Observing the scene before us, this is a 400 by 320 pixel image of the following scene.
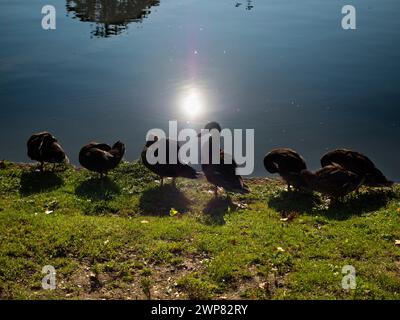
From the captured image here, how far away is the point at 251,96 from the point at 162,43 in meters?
10.5

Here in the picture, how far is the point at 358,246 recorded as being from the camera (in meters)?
12.0

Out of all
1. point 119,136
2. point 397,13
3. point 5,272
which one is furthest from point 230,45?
point 5,272

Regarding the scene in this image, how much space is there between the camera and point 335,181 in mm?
14992

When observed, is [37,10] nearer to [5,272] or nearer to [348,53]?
[348,53]

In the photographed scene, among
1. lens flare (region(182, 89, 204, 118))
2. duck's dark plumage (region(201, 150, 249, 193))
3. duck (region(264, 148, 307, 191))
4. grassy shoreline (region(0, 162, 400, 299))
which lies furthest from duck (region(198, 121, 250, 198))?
lens flare (region(182, 89, 204, 118))

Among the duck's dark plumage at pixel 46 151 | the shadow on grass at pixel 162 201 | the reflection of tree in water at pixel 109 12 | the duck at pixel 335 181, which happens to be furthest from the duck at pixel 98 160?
the reflection of tree in water at pixel 109 12

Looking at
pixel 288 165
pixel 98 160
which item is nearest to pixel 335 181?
pixel 288 165

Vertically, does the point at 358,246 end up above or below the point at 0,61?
below

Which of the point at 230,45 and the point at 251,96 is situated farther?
the point at 230,45

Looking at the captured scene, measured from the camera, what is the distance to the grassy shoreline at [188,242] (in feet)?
33.9

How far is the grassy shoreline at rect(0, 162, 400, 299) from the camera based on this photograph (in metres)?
10.3

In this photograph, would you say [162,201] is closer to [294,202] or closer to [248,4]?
[294,202]

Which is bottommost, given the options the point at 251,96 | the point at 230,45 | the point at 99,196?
the point at 99,196
